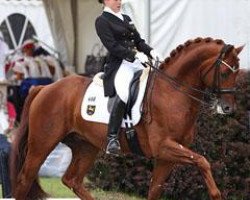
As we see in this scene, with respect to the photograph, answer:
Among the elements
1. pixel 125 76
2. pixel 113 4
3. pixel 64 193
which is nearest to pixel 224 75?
pixel 125 76

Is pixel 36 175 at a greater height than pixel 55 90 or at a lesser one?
lesser

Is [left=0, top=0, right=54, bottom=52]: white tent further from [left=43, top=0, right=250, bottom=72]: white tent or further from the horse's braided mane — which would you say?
the horse's braided mane

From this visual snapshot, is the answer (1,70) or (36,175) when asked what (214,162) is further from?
(1,70)

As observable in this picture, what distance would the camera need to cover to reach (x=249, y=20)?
1086 centimetres

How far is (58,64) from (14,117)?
2527 mm

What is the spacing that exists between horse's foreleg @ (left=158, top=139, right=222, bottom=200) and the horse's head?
54cm

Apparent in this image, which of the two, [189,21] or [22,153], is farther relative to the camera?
[189,21]

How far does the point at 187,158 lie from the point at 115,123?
1.00m

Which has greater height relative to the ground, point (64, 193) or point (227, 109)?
point (227, 109)

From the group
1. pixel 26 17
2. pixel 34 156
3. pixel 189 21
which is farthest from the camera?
pixel 26 17

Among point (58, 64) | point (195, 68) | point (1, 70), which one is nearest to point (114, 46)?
point (195, 68)

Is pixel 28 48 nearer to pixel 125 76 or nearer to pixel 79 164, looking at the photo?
pixel 79 164

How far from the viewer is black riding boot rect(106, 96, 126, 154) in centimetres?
867

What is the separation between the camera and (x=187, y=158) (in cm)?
809
